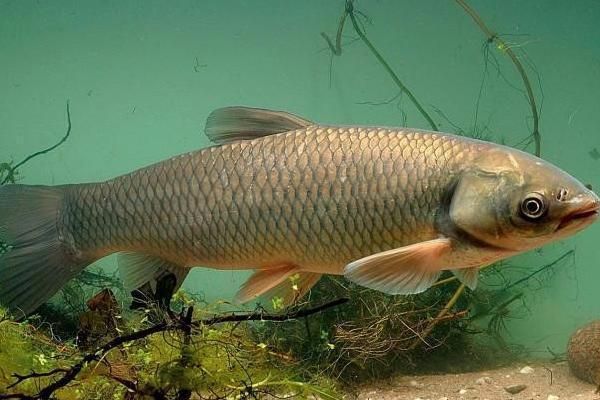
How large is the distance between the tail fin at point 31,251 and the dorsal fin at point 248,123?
120cm

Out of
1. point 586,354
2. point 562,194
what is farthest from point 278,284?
point 586,354

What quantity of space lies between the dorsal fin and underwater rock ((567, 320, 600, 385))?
147 inches

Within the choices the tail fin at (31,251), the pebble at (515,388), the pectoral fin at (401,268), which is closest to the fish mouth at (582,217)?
the pectoral fin at (401,268)

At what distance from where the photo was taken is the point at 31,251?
404 cm

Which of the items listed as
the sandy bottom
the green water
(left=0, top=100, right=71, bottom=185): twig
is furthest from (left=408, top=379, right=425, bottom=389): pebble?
(left=0, top=100, right=71, bottom=185): twig

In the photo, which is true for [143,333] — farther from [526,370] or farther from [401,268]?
[526,370]

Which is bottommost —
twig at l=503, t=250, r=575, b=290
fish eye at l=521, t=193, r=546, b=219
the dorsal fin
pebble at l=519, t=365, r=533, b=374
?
pebble at l=519, t=365, r=533, b=374

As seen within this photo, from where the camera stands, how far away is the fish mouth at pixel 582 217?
2.92 meters

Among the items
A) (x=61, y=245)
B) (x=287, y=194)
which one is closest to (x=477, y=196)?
(x=287, y=194)

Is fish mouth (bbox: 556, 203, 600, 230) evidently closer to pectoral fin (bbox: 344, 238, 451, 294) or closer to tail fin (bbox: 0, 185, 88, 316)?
pectoral fin (bbox: 344, 238, 451, 294)

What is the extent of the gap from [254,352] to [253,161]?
114 cm

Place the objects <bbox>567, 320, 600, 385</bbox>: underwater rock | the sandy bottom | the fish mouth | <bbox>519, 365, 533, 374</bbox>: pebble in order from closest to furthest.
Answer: the fish mouth, the sandy bottom, <bbox>567, 320, 600, 385</bbox>: underwater rock, <bbox>519, 365, 533, 374</bbox>: pebble

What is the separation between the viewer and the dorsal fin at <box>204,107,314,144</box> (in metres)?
3.63

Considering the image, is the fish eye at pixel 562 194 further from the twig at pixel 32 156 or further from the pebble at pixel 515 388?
the twig at pixel 32 156
